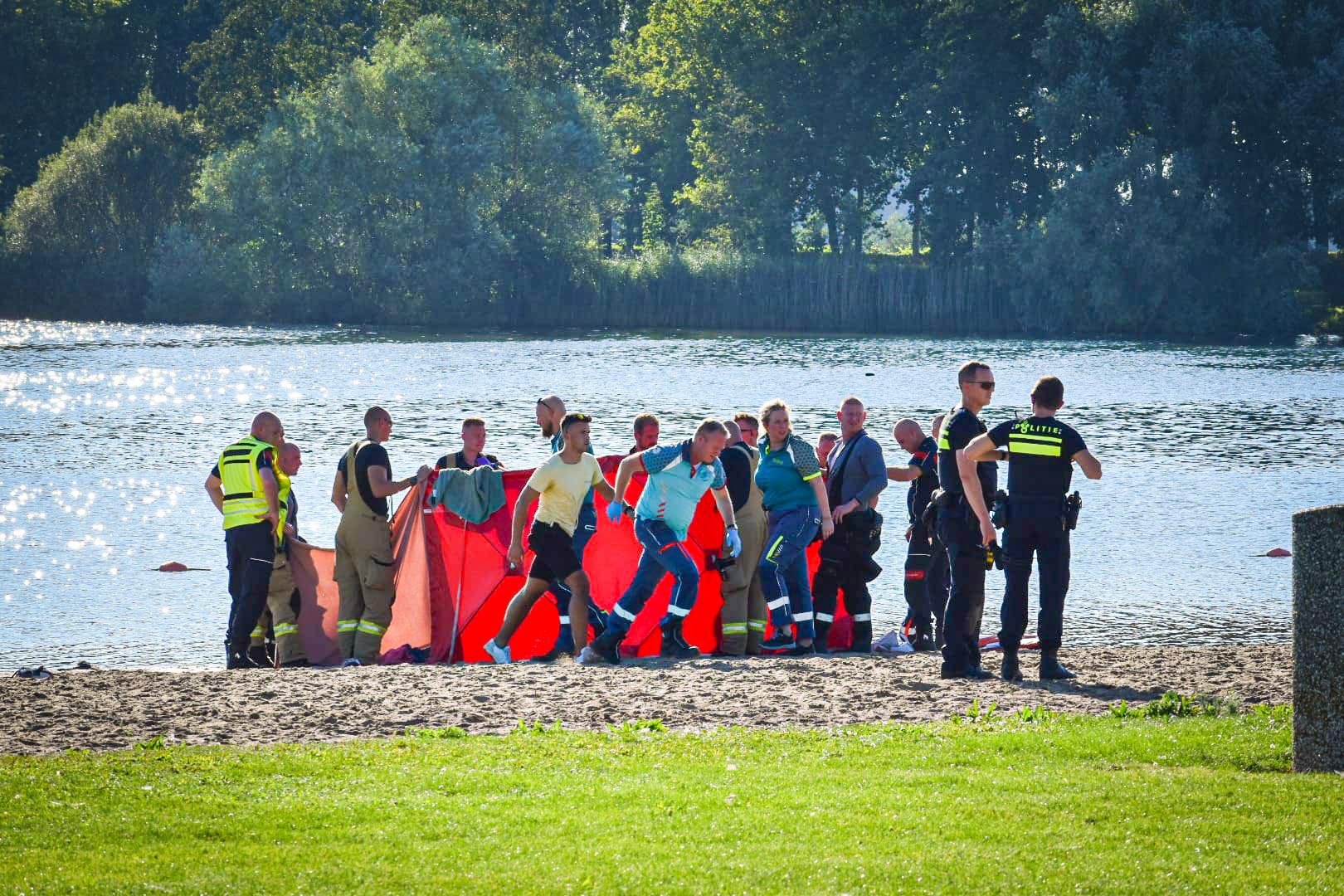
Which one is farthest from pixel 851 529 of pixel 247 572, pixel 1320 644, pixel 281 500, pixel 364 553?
pixel 1320 644

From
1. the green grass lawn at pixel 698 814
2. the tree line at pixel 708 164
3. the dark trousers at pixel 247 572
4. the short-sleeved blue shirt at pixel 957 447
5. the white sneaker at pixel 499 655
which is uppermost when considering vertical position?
the tree line at pixel 708 164

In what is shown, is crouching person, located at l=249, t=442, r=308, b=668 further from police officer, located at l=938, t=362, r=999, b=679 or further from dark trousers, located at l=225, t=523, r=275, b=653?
police officer, located at l=938, t=362, r=999, b=679

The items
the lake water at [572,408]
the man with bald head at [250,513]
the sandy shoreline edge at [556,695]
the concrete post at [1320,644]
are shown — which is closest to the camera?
the concrete post at [1320,644]

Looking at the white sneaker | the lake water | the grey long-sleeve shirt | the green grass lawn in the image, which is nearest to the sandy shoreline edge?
the white sneaker

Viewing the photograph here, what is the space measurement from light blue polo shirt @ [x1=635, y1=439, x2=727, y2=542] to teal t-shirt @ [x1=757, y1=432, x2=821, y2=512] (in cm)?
68

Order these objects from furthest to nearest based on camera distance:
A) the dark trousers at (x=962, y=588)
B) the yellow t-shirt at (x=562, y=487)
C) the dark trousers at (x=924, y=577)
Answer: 1. the dark trousers at (x=924, y=577)
2. the yellow t-shirt at (x=562, y=487)
3. the dark trousers at (x=962, y=588)

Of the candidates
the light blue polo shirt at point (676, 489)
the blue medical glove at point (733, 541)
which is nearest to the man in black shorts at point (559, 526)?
the light blue polo shirt at point (676, 489)

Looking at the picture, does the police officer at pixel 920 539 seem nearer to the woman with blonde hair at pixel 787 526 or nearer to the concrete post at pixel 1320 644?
the woman with blonde hair at pixel 787 526

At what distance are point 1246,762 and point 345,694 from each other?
513cm

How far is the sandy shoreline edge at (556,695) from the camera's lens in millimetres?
9375

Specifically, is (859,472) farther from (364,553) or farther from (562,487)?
(364,553)

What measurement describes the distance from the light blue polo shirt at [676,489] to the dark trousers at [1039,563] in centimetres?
212

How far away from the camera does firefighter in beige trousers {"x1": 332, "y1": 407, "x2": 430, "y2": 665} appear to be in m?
12.2

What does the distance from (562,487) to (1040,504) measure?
3.22 m
